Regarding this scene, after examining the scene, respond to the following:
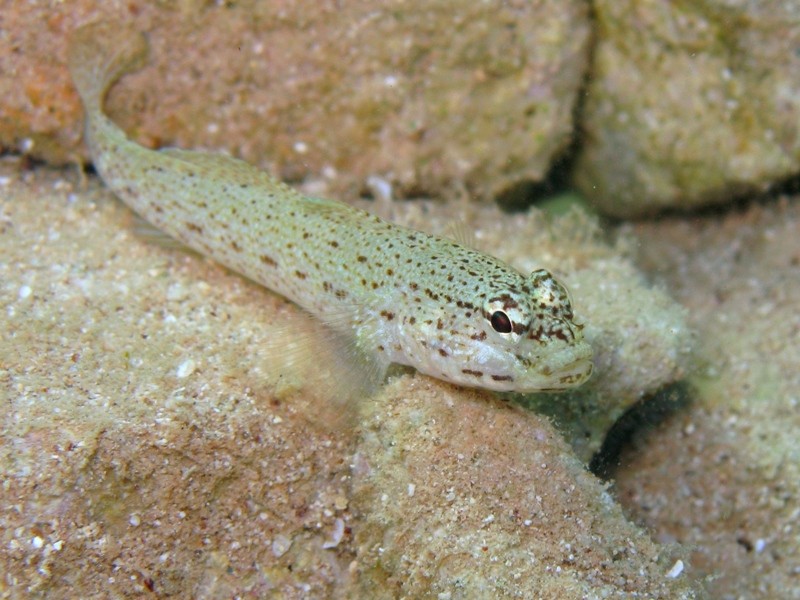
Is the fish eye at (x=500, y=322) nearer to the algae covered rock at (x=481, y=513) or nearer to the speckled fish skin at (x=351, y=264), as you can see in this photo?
the speckled fish skin at (x=351, y=264)

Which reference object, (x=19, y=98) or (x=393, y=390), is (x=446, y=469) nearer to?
(x=393, y=390)

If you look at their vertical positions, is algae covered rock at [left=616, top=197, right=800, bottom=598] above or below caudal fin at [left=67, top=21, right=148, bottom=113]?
below

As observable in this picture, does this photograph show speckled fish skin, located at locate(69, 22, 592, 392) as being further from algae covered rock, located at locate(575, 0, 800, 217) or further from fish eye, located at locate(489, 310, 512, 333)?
algae covered rock, located at locate(575, 0, 800, 217)

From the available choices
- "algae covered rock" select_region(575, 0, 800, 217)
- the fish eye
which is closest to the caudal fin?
the fish eye

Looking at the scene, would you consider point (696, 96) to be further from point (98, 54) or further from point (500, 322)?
point (98, 54)

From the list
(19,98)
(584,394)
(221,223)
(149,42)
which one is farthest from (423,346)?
(19,98)

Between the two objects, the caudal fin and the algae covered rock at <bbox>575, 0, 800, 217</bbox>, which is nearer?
the caudal fin

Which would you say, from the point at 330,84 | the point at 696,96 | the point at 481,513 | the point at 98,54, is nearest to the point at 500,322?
the point at 481,513
